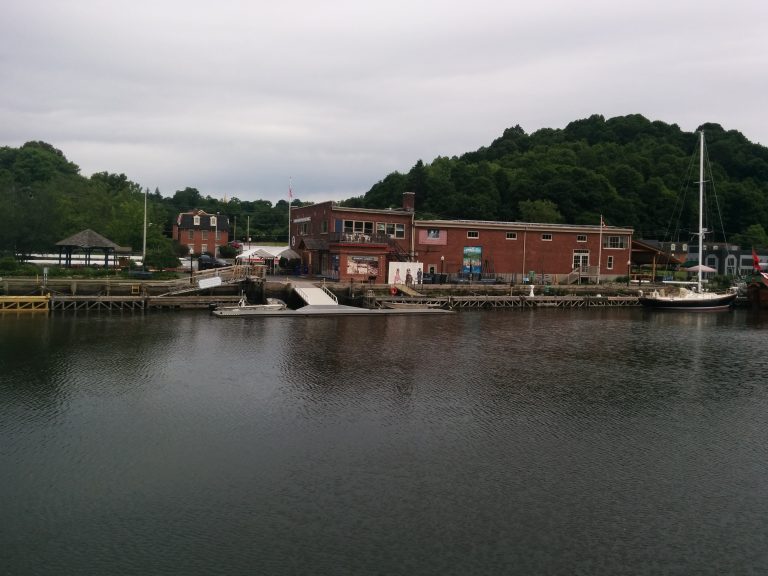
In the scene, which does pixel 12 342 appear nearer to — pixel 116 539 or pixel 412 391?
pixel 412 391

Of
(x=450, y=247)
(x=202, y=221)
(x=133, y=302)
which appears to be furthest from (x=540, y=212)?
(x=133, y=302)

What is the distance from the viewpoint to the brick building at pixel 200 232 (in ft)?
340

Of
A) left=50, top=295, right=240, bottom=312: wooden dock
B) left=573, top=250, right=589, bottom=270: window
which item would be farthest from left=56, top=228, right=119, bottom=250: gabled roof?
left=573, top=250, right=589, bottom=270: window

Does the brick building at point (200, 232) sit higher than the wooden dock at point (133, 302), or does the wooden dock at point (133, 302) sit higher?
the brick building at point (200, 232)

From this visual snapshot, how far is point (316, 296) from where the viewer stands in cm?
4888

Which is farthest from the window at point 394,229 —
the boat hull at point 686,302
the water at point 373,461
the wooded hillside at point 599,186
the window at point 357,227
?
the wooded hillside at point 599,186

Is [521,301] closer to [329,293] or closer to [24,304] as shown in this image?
[329,293]

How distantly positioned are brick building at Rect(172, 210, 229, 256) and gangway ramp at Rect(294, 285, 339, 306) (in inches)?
2203

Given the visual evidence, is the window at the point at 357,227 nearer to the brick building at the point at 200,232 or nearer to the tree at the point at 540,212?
the tree at the point at 540,212

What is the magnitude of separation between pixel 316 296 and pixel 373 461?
32.1m

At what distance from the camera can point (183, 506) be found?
1442 centimetres

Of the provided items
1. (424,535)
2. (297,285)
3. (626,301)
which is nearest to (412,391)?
(424,535)

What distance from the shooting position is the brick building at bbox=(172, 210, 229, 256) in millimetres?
103688

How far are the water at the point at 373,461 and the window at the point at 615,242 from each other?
36366 millimetres
